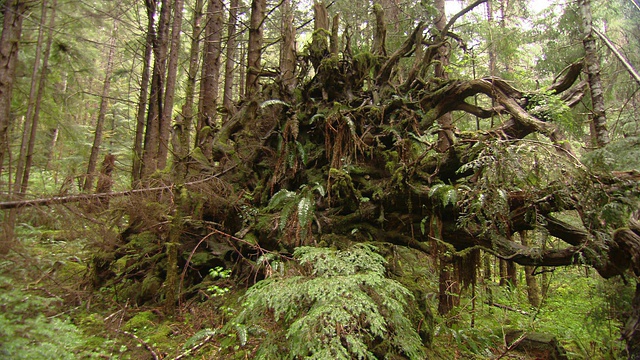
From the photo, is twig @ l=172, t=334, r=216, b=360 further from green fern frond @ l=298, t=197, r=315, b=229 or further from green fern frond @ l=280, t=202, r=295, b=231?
green fern frond @ l=298, t=197, r=315, b=229

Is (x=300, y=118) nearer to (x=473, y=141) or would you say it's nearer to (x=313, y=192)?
(x=313, y=192)

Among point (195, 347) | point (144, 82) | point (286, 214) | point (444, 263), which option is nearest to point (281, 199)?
point (286, 214)

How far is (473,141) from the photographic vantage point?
4590 millimetres

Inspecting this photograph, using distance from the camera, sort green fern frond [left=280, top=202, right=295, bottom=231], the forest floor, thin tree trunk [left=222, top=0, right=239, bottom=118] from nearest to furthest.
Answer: the forest floor → green fern frond [left=280, top=202, right=295, bottom=231] → thin tree trunk [left=222, top=0, right=239, bottom=118]

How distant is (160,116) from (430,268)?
7025 mm

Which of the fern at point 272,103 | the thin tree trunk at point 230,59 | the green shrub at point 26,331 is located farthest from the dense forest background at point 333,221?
the fern at point 272,103

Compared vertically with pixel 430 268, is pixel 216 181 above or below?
above

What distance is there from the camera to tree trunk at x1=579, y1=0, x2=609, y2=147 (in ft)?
19.4

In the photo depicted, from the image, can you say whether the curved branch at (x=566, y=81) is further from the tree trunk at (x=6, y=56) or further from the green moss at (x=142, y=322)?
the tree trunk at (x=6, y=56)

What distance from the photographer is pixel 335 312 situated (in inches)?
113

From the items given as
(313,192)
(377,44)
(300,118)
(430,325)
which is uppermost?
(377,44)

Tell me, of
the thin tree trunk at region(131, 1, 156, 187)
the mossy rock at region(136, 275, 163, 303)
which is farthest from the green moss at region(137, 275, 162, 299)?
the thin tree trunk at region(131, 1, 156, 187)

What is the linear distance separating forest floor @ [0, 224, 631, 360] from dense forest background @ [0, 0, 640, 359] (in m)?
0.03

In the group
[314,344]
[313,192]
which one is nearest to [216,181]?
[313,192]
